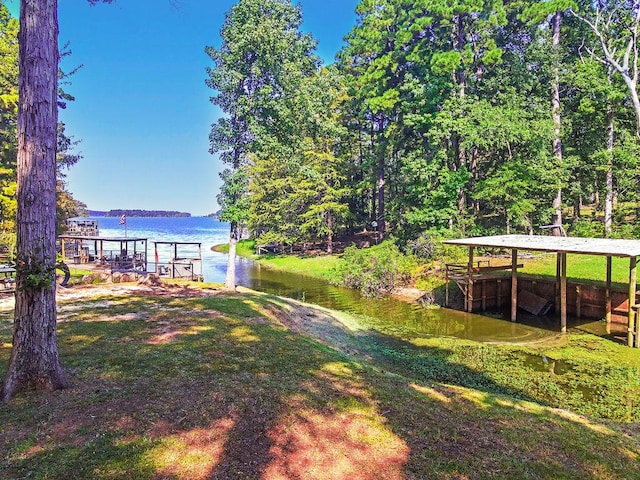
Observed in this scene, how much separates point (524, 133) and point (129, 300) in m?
23.3

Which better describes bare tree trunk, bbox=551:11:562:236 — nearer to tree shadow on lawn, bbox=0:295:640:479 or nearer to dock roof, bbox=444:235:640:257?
dock roof, bbox=444:235:640:257

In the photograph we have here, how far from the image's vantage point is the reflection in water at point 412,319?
14.4 metres

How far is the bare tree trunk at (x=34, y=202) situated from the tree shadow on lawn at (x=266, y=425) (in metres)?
0.50

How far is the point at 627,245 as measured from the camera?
14.0 metres

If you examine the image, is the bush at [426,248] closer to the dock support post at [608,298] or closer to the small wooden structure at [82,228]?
the dock support post at [608,298]

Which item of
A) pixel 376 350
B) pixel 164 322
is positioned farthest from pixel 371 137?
pixel 164 322

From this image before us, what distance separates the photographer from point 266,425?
4613mm

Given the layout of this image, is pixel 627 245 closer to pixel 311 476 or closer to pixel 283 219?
pixel 311 476

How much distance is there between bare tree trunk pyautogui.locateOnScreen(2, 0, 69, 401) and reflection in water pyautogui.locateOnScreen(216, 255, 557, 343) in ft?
36.3

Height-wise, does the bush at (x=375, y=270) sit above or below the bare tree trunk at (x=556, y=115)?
below

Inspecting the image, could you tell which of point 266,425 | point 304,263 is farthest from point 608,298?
point 304,263

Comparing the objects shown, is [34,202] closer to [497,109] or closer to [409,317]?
[409,317]

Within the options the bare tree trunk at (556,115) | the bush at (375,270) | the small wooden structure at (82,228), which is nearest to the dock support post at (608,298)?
the bush at (375,270)

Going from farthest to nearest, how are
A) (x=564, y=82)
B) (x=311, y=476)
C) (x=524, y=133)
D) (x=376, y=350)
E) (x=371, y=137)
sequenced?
(x=371, y=137) → (x=564, y=82) → (x=524, y=133) → (x=376, y=350) → (x=311, y=476)
